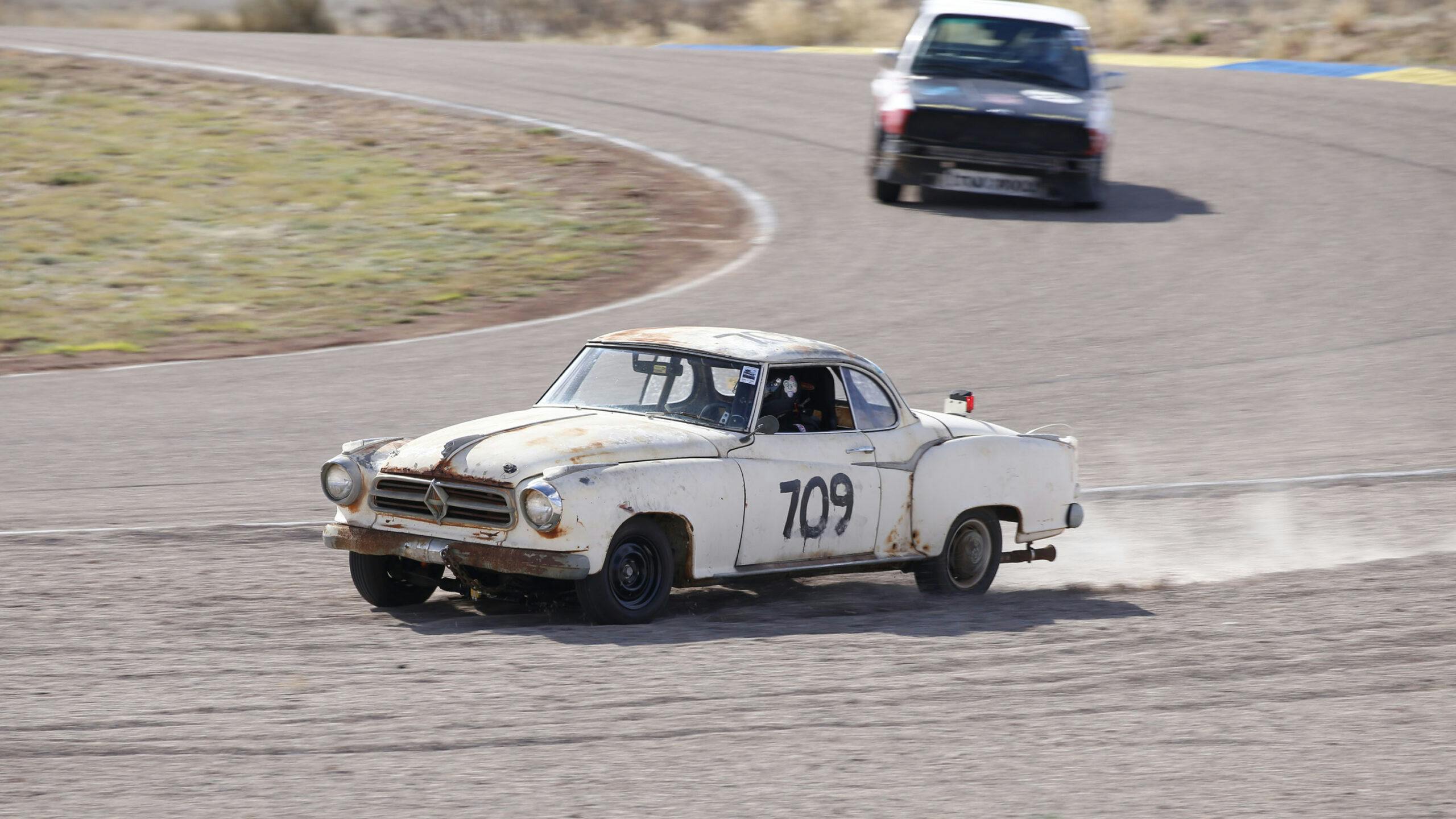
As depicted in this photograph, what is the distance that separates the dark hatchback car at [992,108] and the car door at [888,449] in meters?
9.98

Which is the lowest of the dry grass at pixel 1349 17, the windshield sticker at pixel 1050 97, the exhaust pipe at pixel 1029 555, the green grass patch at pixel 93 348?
the green grass patch at pixel 93 348

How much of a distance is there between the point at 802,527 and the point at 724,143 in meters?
15.6

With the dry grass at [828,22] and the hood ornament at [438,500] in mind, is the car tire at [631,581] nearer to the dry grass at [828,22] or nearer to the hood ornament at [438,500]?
the hood ornament at [438,500]

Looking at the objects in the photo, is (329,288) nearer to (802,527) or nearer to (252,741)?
(802,527)

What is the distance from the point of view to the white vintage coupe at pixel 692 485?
23.7 feet

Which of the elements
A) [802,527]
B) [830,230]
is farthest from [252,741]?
[830,230]

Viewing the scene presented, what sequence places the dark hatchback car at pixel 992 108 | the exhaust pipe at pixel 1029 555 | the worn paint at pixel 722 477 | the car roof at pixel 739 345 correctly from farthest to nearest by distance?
the dark hatchback car at pixel 992 108, the exhaust pipe at pixel 1029 555, the car roof at pixel 739 345, the worn paint at pixel 722 477

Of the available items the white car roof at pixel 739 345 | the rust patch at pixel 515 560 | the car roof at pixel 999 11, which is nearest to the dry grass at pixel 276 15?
the car roof at pixel 999 11

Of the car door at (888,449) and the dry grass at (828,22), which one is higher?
the dry grass at (828,22)

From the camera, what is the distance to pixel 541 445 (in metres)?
7.37

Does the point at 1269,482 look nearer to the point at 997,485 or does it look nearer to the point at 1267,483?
the point at 1267,483

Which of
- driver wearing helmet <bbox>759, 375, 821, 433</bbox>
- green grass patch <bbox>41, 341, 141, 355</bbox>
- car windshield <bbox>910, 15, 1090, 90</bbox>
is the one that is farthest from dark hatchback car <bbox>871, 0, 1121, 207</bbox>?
driver wearing helmet <bbox>759, 375, 821, 433</bbox>

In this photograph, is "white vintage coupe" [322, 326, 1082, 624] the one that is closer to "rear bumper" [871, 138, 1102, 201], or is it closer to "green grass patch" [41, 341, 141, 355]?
"green grass patch" [41, 341, 141, 355]

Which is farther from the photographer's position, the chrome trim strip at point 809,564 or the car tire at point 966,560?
the car tire at point 966,560
